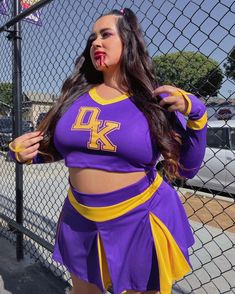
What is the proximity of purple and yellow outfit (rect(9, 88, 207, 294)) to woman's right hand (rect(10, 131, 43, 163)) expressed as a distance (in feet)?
0.62

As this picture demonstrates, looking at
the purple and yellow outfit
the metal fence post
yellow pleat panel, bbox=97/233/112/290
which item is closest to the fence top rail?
the metal fence post

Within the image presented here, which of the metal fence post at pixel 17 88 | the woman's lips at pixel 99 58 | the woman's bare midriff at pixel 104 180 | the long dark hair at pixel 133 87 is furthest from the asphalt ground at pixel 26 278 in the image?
the woman's lips at pixel 99 58

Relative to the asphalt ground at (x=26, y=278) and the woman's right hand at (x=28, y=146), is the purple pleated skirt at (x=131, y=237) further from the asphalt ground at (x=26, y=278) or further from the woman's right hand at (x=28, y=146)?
the asphalt ground at (x=26, y=278)

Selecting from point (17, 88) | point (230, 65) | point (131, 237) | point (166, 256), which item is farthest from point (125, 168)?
point (17, 88)

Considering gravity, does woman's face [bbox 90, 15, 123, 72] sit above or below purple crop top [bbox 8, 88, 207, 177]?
above

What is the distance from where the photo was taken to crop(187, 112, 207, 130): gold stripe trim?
1.36 meters

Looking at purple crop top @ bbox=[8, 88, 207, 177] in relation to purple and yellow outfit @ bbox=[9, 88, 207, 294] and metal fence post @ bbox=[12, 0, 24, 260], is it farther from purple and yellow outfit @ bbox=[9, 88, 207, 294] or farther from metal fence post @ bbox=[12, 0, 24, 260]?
metal fence post @ bbox=[12, 0, 24, 260]

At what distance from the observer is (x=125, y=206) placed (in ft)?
5.08

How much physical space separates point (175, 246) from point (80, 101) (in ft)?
2.40

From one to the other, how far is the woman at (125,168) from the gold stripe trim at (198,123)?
2 cm

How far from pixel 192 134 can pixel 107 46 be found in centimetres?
52

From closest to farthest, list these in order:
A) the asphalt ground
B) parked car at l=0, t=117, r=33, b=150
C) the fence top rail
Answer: the fence top rail → the asphalt ground → parked car at l=0, t=117, r=33, b=150

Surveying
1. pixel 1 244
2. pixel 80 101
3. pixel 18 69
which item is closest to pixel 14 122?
pixel 18 69

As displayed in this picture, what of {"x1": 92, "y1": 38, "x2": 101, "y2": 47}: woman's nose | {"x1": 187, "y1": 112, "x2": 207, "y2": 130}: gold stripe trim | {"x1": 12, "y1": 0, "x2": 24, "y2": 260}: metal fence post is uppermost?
{"x1": 187, "y1": 112, "x2": 207, "y2": 130}: gold stripe trim
